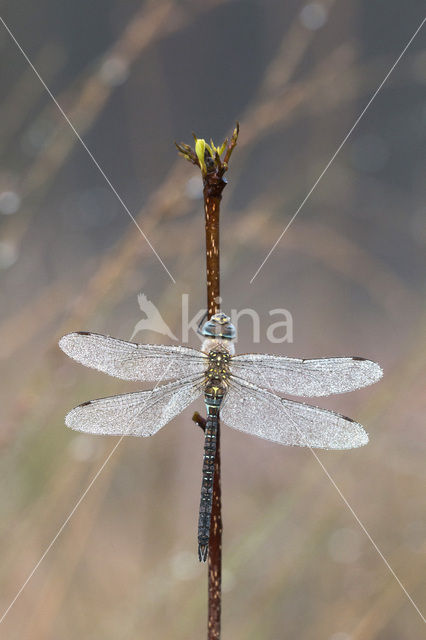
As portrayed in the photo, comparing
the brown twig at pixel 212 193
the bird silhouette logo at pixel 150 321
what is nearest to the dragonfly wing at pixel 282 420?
the brown twig at pixel 212 193

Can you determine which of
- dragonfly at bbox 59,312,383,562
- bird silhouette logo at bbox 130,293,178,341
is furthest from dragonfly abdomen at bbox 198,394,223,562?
bird silhouette logo at bbox 130,293,178,341

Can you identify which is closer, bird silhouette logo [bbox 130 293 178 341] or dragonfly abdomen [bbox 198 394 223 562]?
dragonfly abdomen [bbox 198 394 223 562]

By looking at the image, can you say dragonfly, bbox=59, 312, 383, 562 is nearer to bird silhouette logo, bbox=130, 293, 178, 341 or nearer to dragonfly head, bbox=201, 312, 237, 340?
dragonfly head, bbox=201, 312, 237, 340

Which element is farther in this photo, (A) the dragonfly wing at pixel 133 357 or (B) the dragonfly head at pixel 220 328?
(A) the dragonfly wing at pixel 133 357

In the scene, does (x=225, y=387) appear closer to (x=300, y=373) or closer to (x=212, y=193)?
(x=300, y=373)

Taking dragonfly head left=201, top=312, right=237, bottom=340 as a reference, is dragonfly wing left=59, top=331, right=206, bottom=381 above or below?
below

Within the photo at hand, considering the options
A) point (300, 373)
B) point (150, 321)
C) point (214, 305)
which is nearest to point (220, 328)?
point (214, 305)

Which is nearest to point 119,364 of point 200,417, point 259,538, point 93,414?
point 93,414

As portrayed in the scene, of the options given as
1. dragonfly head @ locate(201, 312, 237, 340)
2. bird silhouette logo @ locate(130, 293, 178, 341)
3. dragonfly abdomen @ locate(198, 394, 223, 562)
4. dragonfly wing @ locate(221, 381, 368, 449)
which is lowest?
dragonfly abdomen @ locate(198, 394, 223, 562)

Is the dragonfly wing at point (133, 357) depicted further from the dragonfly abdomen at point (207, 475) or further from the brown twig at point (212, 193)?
the brown twig at point (212, 193)
